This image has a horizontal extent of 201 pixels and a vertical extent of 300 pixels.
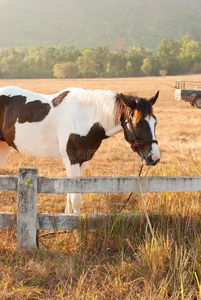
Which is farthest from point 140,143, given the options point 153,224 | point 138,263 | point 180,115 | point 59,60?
point 59,60

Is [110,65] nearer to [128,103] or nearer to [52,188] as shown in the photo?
[128,103]

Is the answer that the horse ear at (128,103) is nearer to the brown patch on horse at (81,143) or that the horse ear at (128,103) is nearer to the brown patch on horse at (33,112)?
the brown patch on horse at (81,143)

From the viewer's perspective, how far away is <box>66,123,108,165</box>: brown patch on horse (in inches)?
178

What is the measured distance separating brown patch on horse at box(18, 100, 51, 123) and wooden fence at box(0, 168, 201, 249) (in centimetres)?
158

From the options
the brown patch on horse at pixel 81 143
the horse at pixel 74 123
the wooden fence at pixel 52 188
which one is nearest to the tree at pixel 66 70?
the horse at pixel 74 123

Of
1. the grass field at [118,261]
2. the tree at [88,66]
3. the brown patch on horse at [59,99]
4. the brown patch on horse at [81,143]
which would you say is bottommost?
the grass field at [118,261]

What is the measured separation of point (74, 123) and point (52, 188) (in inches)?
50.2

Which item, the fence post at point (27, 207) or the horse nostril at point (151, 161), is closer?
the fence post at point (27, 207)

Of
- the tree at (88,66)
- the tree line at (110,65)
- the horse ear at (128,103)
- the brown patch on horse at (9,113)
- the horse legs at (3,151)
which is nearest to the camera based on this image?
the horse ear at (128,103)

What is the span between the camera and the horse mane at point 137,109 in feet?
13.3

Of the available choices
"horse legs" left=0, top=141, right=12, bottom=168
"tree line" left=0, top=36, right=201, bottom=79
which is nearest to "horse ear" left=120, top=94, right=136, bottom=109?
"horse legs" left=0, top=141, right=12, bottom=168

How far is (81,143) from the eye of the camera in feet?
14.9

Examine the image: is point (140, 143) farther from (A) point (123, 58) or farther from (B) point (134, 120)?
(A) point (123, 58)

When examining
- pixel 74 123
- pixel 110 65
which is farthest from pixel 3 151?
pixel 110 65
